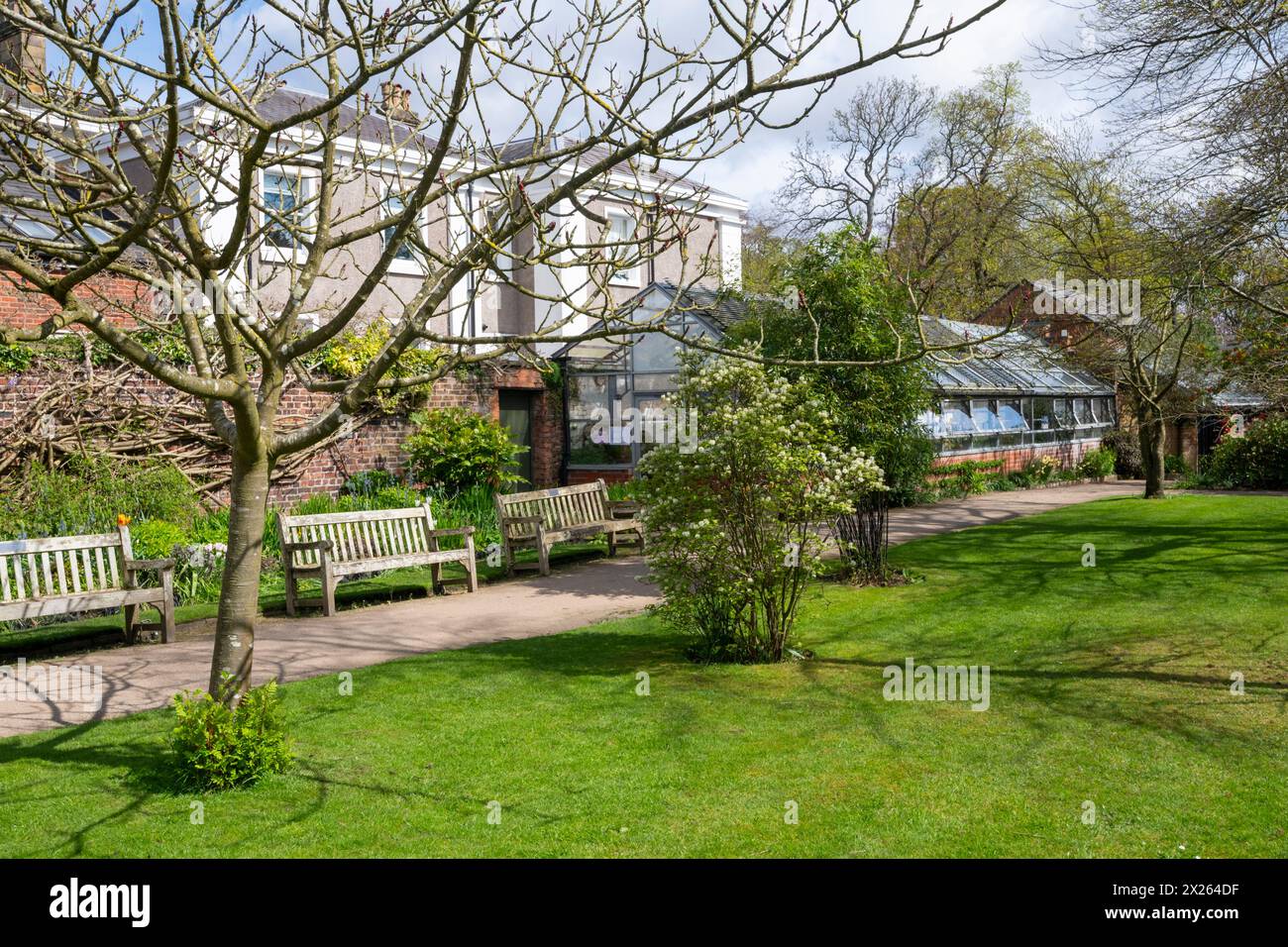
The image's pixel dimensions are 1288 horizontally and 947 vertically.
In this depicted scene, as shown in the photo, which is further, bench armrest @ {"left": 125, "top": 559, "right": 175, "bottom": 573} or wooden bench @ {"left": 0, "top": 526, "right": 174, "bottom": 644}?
bench armrest @ {"left": 125, "top": 559, "right": 175, "bottom": 573}

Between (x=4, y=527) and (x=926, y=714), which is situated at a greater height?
(x=4, y=527)

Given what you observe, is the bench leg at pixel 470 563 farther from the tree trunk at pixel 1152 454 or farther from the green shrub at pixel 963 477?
the tree trunk at pixel 1152 454

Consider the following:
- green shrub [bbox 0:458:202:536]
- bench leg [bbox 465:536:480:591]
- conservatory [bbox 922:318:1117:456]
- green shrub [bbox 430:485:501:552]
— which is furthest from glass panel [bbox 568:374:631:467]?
green shrub [bbox 0:458:202:536]

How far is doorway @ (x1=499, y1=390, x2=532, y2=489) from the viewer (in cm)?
2116

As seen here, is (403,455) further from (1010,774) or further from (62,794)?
(1010,774)

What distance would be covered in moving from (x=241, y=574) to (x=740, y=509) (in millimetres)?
4030

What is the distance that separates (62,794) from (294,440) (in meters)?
2.20

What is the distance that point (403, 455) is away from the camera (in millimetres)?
17766

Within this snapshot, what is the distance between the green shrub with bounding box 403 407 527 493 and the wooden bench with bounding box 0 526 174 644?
22.3 ft

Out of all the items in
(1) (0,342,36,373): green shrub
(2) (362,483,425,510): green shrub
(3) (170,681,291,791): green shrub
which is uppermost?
(1) (0,342,36,373): green shrub

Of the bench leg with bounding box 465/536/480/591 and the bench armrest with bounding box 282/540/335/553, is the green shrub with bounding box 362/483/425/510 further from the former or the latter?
the bench armrest with bounding box 282/540/335/553
